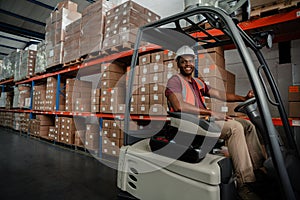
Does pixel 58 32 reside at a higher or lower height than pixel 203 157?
higher

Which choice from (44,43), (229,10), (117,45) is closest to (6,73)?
(44,43)

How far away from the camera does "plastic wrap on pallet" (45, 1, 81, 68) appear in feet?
17.1

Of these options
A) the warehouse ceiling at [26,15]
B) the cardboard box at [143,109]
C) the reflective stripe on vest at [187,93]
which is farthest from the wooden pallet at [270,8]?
the warehouse ceiling at [26,15]

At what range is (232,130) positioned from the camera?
153 centimetres

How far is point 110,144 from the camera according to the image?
3.93 metres

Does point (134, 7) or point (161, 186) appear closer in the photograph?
point (161, 186)

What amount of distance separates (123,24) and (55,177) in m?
3.05

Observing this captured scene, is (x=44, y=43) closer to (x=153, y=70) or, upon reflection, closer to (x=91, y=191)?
(x=153, y=70)

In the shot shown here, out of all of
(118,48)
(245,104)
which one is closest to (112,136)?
(118,48)

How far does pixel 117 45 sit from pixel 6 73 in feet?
26.3

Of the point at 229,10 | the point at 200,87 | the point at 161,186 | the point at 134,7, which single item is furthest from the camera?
the point at 134,7

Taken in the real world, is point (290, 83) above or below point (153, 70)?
below

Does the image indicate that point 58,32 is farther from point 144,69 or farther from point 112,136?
point 112,136

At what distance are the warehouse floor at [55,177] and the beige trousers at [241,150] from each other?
159 centimetres
